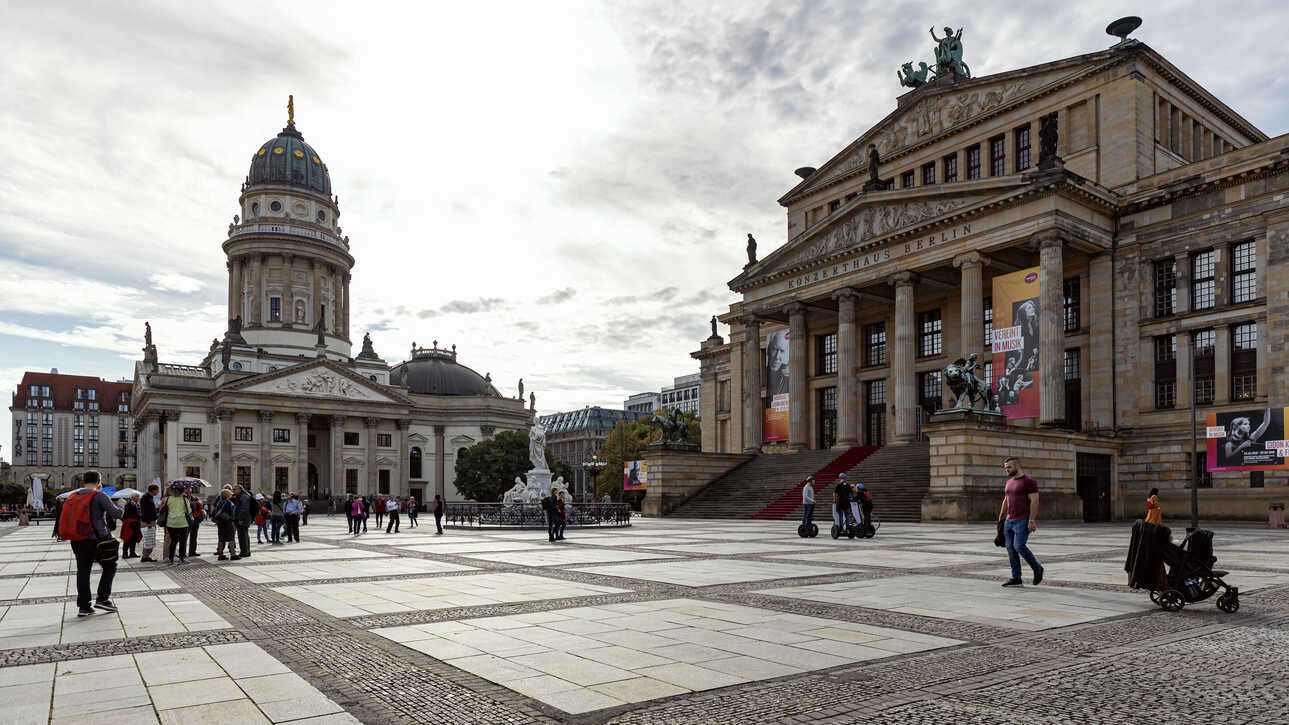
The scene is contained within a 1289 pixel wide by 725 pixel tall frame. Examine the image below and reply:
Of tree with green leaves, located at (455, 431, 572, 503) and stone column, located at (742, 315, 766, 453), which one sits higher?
stone column, located at (742, 315, 766, 453)

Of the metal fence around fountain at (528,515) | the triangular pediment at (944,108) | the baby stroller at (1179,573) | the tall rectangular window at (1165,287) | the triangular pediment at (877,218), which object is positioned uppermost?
the triangular pediment at (944,108)

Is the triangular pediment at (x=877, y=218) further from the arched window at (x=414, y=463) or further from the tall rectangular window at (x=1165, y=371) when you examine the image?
the arched window at (x=414, y=463)

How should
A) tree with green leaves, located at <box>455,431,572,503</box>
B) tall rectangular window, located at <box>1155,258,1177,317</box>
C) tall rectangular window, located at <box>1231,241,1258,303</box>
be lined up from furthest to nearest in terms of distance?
tree with green leaves, located at <box>455,431,572,503</box> < tall rectangular window, located at <box>1155,258,1177,317</box> < tall rectangular window, located at <box>1231,241,1258,303</box>

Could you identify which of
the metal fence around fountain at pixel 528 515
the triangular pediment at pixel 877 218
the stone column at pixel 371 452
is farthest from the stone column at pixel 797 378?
the stone column at pixel 371 452

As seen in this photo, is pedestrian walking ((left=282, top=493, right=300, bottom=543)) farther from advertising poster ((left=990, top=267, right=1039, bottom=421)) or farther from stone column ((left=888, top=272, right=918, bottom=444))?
stone column ((left=888, top=272, right=918, bottom=444))

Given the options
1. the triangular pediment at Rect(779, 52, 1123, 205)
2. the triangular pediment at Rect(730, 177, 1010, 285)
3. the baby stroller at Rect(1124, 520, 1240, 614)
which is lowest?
the baby stroller at Rect(1124, 520, 1240, 614)

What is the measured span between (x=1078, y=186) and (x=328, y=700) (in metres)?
41.4

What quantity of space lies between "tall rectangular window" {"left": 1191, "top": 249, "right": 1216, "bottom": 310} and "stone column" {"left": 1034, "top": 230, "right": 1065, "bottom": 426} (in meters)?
6.24

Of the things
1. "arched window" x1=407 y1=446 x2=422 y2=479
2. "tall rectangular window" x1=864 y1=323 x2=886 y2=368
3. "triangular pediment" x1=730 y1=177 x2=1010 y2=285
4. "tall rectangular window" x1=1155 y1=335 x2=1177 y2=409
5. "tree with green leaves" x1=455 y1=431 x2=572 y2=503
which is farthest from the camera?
"arched window" x1=407 y1=446 x2=422 y2=479

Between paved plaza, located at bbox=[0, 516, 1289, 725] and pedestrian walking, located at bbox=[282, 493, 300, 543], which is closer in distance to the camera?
paved plaza, located at bbox=[0, 516, 1289, 725]

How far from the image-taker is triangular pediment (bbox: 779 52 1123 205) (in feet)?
153

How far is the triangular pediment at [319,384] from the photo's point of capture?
3413 inches

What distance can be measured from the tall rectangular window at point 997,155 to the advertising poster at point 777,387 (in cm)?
1452

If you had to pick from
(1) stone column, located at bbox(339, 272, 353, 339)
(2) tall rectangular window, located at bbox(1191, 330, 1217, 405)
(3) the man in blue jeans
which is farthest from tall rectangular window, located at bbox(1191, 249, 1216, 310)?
(1) stone column, located at bbox(339, 272, 353, 339)
